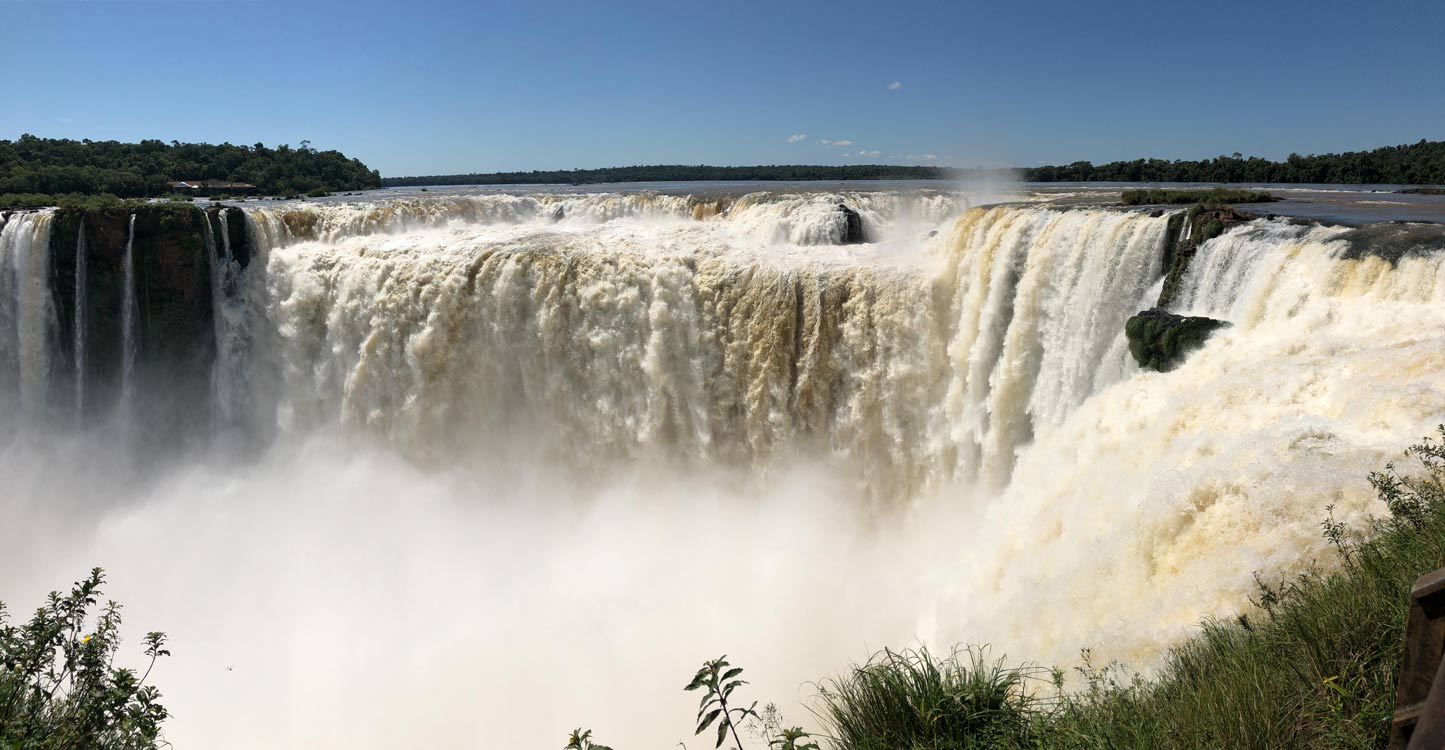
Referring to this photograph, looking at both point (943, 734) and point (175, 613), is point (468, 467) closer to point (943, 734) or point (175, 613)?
point (175, 613)

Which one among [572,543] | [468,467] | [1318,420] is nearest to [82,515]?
[468,467]

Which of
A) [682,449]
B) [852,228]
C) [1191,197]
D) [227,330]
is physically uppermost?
[1191,197]

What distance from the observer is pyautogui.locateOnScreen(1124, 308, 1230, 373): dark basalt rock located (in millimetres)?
7480

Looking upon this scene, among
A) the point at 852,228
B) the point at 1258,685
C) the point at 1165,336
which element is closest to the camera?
the point at 1258,685

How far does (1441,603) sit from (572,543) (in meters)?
12.6

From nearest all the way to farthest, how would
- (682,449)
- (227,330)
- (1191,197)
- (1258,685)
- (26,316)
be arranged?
(1258,685) → (682,449) → (1191,197) → (26,316) → (227,330)

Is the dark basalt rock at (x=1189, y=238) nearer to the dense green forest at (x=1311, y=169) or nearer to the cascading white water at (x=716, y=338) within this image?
the cascading white water at (x=716, y=338)

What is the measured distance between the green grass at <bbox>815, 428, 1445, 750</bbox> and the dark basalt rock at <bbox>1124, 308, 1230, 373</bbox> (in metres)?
3.12

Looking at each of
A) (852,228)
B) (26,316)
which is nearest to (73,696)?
(852,228)

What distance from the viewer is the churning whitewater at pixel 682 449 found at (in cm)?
576

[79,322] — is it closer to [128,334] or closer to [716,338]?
[128,334]

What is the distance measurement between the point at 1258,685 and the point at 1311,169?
94.2 ft

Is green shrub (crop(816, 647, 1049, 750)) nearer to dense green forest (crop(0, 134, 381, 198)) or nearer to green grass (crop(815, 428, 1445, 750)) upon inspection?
green grass (crop(815, 428, 1445, 750))

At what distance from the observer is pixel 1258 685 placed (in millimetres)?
3096
